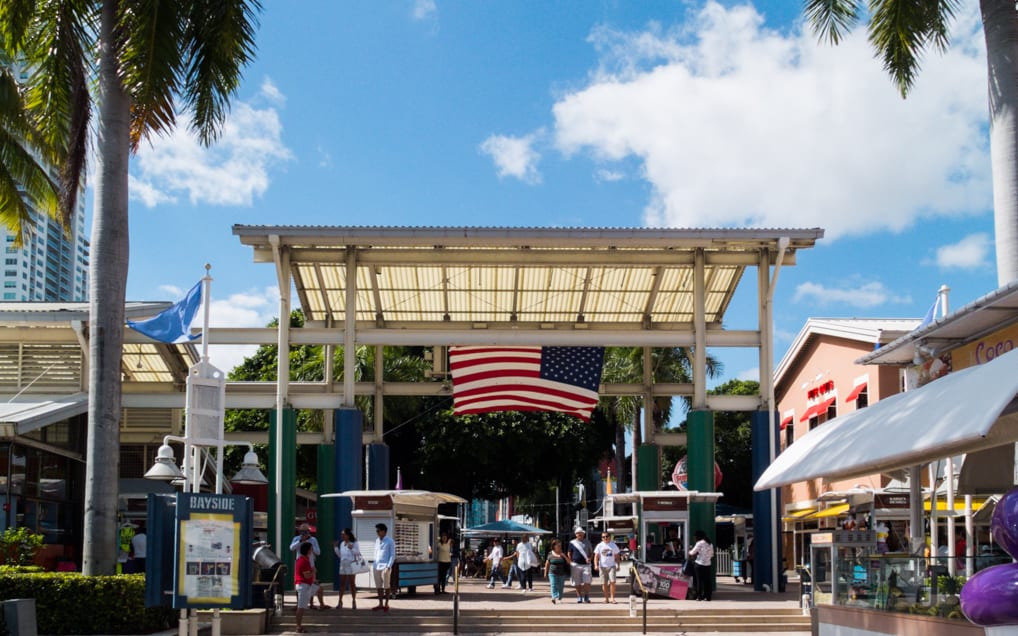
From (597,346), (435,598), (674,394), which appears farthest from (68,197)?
(674,394)

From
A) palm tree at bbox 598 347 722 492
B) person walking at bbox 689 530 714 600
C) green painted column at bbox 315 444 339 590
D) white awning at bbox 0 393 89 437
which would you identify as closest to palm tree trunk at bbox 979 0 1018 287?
person walking at bbox 689 530 714 600

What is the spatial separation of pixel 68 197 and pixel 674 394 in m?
18.0

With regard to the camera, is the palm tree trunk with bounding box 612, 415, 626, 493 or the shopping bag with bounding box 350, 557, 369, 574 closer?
the shopping bag with bounding box 350, 557, 369, 574

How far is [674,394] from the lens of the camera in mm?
31938

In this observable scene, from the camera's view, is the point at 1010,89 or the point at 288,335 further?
the point at 288,335

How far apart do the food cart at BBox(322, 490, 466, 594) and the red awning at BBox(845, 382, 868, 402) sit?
15525 millimetres

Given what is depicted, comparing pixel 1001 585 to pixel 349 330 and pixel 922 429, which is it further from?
pixel 349 330

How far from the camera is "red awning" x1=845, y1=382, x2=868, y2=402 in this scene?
35375 millimetres

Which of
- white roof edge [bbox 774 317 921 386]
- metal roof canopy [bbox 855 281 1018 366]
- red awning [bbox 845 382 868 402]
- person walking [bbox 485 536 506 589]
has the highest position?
white roof edge [bbox 774 317 921 386]

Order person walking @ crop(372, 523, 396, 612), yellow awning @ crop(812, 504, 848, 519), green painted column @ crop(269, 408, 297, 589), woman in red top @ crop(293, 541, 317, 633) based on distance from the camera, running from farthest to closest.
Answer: yellow awning @ crop(812, 504, 848, 519), green painted column @ crop(269, 408, 297, 589), person walking @ crop(372, 523, 396, 612), woman in red top @ crop(293, 541, 317, 633)

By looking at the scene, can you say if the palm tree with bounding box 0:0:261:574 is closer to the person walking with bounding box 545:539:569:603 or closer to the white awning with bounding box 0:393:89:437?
the white awning with bounding box 0:393:89:437

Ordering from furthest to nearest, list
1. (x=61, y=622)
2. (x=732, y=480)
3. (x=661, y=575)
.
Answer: (x=732, y=480) < (x=661, y=575) < (x=61, y=622)

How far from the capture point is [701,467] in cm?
2606

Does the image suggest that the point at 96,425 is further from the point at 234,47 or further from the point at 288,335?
the point at 288,335
